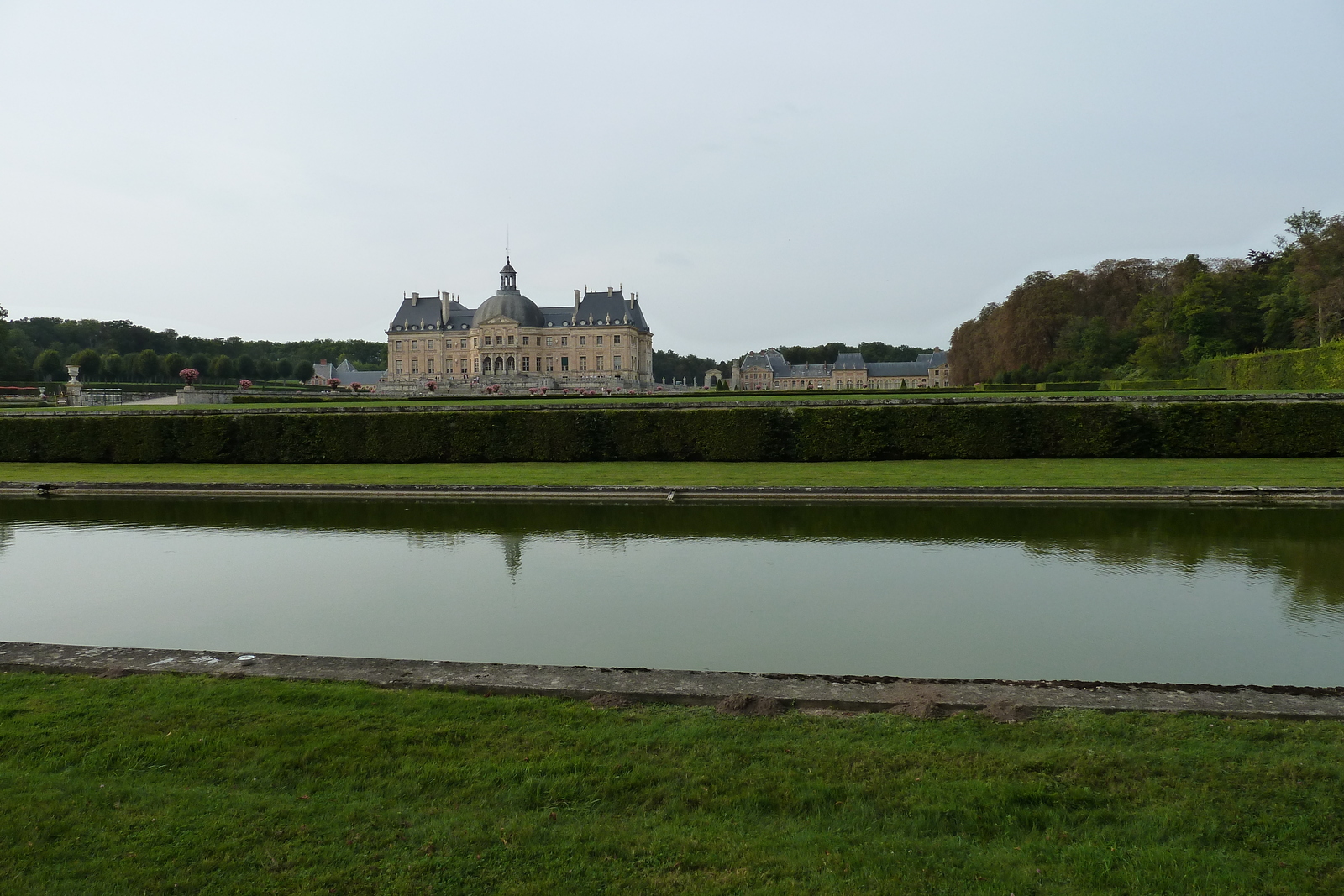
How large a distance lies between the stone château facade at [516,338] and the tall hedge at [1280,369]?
149ft

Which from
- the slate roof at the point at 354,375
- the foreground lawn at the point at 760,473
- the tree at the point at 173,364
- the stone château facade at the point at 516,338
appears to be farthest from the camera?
the slate roof at the point at 354,375

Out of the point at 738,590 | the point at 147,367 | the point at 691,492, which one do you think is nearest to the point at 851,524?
the point at 691,492

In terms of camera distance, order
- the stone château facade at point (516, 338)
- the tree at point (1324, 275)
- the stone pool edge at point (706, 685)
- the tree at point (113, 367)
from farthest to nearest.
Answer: the stone château facade at point (516, 338)
the tree at point (113, 367)
the tree at point (1324, 275)
the stone pool edge at point (706, 685)

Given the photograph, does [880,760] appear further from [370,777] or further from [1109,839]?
[370,777]

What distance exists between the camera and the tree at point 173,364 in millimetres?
69625

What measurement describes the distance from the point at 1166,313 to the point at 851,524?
151 ft

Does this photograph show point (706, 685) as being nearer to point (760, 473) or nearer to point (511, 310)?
point (760, 473)

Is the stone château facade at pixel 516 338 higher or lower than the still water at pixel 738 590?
higher

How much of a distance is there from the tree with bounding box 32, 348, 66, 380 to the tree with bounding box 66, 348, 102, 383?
1302 mm

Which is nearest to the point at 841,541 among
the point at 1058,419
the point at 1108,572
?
the point at 1108,572

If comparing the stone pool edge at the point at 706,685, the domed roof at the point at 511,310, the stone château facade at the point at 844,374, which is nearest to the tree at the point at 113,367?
the domed roof at the point at 511,310

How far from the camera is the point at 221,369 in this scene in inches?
2736

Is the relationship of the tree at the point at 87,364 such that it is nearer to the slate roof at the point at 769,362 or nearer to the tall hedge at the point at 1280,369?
the slate roof at the point at 769,362

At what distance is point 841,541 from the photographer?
10.0 metres
